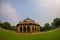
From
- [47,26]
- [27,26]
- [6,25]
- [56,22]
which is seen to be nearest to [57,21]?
[56,22]

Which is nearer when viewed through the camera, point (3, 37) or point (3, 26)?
point (3, 37)

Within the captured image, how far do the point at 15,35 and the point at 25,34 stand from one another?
0.62 metres

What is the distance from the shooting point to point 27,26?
448 inches

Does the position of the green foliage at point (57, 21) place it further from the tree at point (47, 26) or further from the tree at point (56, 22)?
the tree at point (47, 26)

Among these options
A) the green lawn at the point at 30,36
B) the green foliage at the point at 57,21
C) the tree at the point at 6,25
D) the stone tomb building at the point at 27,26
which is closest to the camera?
the green lawn at the point at 30,36

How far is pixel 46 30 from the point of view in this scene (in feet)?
31.9

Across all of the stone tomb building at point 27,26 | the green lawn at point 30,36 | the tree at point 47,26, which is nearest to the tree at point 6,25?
the green lawn at point 30,36

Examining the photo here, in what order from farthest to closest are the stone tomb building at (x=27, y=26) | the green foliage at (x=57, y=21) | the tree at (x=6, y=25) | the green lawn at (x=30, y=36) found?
the stone tomb building at (x=27, y=26)
the tree at (x=6, y=25)
the green foliage at (x=57, y=21)
the green lawn at (x=30, y=36)

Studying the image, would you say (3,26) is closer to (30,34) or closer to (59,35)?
(30,34)

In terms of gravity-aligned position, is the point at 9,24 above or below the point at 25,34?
above

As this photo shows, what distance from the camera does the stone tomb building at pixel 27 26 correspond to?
34.3 ft

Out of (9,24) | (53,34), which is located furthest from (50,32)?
(9,24)

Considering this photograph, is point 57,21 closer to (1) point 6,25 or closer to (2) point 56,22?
(2) point 56,22

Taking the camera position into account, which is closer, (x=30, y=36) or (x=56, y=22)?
(x=30, y=36)
